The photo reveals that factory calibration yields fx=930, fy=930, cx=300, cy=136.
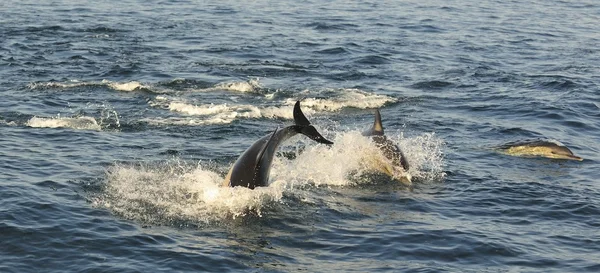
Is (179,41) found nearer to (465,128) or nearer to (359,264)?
(465,128)

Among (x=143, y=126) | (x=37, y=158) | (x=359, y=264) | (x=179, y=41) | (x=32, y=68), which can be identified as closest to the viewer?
(x=359, y=264)

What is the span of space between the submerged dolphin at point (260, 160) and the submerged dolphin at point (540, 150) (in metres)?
5.95

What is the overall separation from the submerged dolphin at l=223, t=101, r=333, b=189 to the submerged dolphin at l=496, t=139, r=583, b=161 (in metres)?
5.95

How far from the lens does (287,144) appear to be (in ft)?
63.2

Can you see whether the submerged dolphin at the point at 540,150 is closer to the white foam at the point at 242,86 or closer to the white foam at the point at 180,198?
the white foam at the point at 180,198

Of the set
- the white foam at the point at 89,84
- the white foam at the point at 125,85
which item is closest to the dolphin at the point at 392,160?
the white foam at the point at 125,85

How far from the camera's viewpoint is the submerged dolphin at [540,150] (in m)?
19.1

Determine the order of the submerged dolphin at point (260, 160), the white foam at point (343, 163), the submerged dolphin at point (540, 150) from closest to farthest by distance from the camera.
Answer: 1. the submerged dolphin at point (260, 160)
2. the white foam at point (343, 163)
3. the submerged dolphin at point (540, 150)

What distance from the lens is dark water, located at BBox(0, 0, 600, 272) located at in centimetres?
1319

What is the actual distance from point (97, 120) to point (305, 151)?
5166 mm

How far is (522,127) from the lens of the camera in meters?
21.8

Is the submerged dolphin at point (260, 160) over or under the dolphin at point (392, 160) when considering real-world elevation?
over

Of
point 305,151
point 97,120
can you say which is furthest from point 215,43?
point 305,151

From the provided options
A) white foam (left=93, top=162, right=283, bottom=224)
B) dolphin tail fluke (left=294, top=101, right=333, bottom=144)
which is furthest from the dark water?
dolphin tail fluke (left=294, top=101, right=333, bottom=144)
